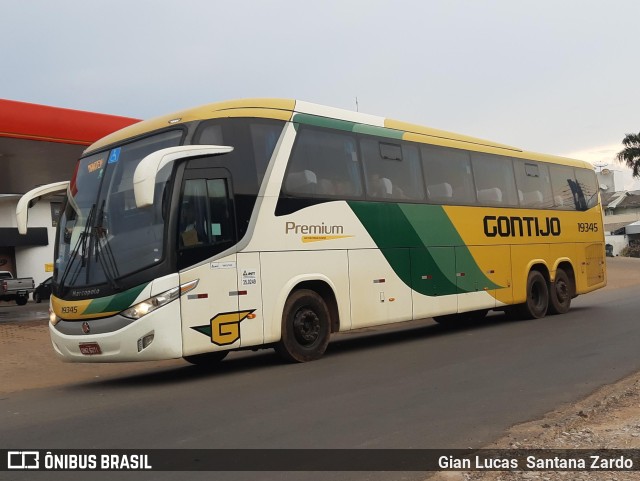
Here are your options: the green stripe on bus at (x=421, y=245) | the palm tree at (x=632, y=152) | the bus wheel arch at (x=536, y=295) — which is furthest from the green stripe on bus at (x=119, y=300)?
the palm tree at (x=632, y=152)

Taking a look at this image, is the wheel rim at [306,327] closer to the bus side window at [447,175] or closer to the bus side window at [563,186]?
the bus side window at [447,175]

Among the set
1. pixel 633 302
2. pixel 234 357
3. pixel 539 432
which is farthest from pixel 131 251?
pixel 633 302

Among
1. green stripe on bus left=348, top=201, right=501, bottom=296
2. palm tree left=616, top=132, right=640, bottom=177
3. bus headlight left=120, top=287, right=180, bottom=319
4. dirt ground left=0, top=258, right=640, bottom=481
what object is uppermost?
palm tree left=616, top=132, right=640, bottom=177

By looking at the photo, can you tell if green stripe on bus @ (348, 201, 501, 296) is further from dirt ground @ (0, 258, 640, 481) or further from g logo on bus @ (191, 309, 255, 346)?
dirt ground @ (0, 258, 640, 481)

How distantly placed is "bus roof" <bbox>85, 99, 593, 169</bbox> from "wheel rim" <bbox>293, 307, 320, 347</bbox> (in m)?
2.93

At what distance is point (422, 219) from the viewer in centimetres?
1334

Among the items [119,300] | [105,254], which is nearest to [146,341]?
[119,300]

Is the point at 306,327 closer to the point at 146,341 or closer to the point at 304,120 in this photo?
the point at 146,341

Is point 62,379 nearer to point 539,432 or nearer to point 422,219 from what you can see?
point 422,219

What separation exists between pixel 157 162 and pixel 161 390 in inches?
115

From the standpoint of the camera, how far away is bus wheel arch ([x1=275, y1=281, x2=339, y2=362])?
34.8 feet

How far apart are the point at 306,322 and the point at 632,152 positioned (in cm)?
5777

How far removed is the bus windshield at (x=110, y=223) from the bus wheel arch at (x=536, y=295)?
9.93m

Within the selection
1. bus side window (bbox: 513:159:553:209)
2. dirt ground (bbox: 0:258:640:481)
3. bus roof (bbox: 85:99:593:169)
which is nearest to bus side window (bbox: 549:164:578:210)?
bus side window (bbox: 513:159:553:209)
